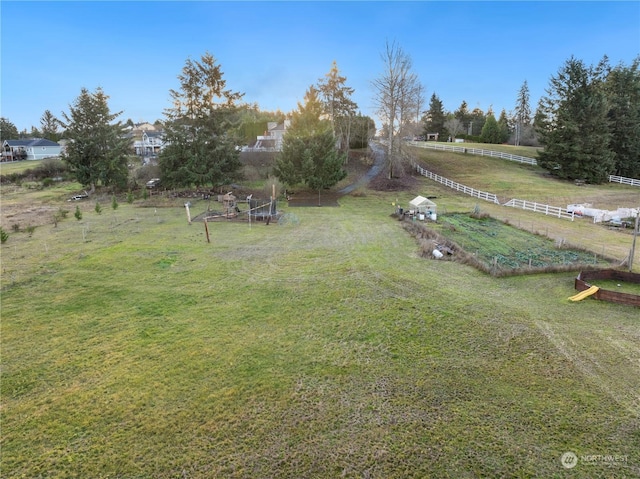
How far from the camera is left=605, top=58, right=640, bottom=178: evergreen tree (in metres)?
36.5

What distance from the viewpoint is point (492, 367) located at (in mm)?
7000

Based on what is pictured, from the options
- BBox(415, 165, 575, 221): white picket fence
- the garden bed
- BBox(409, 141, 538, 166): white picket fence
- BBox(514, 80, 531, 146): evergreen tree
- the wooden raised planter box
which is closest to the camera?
the wooden raised planter box

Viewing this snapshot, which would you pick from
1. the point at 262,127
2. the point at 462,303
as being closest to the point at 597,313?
the point at 462,303

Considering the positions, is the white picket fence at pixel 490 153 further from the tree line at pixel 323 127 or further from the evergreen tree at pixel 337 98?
the evergreen tree at pixel 337 98

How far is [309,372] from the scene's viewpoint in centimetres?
688

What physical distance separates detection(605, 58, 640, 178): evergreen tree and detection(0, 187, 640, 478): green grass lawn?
37.9 meters

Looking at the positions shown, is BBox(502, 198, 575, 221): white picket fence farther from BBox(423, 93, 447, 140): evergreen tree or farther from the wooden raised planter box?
BBox(423, 93, 447, 140): evergreen tree

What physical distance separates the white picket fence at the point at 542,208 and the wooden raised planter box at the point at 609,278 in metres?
11.2

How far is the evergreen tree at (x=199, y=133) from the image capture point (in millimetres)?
28797

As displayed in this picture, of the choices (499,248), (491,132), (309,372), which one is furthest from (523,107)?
(309,372)

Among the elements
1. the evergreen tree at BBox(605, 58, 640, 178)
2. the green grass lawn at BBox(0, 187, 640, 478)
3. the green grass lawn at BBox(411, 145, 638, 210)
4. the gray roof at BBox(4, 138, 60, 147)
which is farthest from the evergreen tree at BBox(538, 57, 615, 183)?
the gray roof at BBox(4, 138, 60, 147)

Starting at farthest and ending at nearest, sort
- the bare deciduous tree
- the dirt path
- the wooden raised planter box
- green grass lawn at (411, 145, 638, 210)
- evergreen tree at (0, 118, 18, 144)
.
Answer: evergreen tree at (0, 118, 18, 144) → the dirt path → the bare deciduous tree → green grass lawn at (411, 145, 638, 210) → the wooden raised planter box

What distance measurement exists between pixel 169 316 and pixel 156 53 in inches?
1007

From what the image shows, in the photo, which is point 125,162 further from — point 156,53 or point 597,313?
point 597,313
